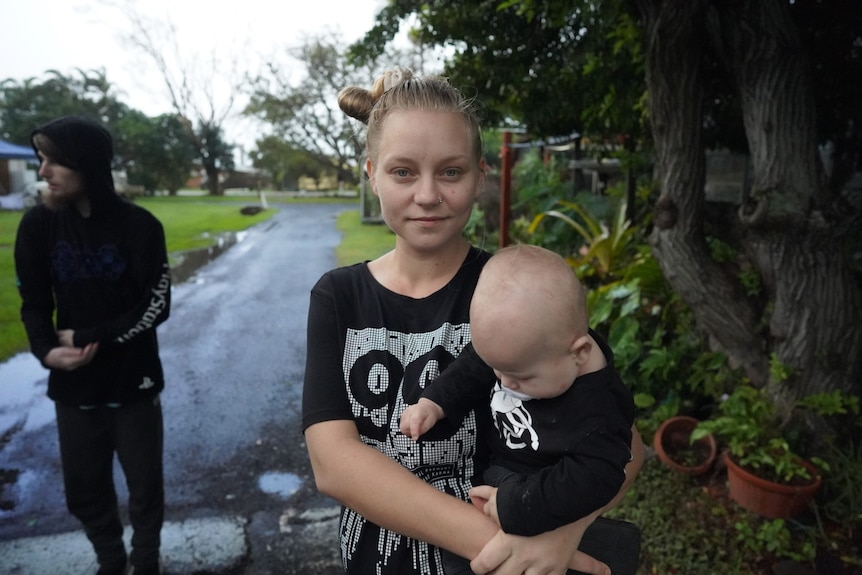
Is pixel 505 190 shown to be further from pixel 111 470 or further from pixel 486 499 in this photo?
pixel 486 499

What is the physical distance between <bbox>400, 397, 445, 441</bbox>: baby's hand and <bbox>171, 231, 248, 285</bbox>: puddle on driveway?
8065mm

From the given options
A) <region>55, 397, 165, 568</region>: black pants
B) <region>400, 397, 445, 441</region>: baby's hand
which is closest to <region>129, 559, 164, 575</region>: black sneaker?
<region>55, 397, 165, 568</region>: black pants

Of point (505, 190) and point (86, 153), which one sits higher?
point (86, 153)

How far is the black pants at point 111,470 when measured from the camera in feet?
7.66

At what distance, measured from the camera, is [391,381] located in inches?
49.9

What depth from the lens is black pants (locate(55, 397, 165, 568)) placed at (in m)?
2.34

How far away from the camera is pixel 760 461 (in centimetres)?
Result: 292

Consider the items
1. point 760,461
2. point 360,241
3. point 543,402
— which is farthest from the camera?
point 360,241

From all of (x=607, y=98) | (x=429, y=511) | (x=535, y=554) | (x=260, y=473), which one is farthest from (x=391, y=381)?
(x=607, y=98)

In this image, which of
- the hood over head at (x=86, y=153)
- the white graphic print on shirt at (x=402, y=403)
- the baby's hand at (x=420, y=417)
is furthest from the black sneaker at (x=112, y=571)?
the baby's hand at (x=420, y=417)

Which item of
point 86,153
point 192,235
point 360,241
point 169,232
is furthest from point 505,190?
point 192,235

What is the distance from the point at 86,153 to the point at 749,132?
3.14 meters

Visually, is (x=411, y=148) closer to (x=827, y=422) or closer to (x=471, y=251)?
(x=471, y=251)

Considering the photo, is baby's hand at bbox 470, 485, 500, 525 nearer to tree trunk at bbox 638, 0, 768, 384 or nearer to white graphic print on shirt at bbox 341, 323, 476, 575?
white graphic print on shirt at bbox 341, 323, 476, 575
